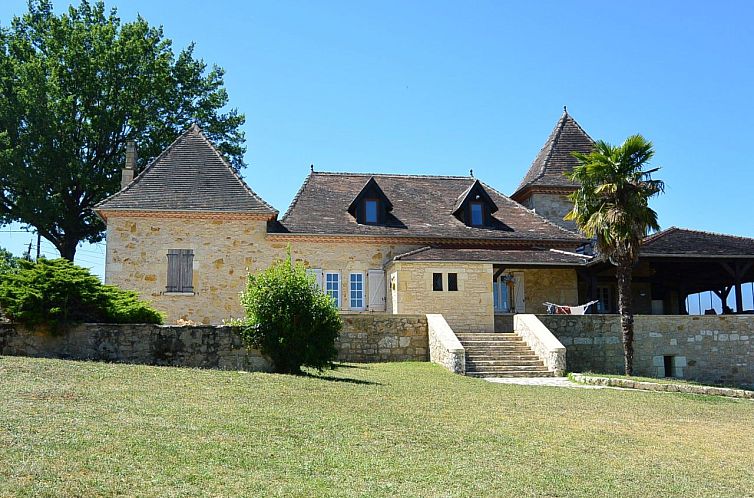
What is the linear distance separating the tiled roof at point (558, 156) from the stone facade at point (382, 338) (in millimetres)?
11972

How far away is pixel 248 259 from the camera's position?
2491 centimetres

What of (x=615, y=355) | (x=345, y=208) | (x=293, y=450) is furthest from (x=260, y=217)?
(x=293, y=450)

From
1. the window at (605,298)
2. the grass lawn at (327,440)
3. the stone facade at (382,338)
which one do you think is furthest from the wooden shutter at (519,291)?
the grass lawn at (327,440)

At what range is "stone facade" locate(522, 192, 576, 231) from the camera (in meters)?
30.8

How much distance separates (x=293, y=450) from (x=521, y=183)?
2573 centimetres

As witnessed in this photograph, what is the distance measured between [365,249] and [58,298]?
12.6m

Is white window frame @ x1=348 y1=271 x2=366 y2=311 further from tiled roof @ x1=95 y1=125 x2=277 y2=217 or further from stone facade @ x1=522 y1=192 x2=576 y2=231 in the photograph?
stone facade @ x1=522 y1=192 x2=576 y2=231

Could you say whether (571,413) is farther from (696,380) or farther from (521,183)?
(521,183)

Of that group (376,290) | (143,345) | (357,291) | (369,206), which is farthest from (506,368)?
(369,206)

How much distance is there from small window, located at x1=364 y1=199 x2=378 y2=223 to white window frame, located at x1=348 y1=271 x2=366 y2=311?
2184mm

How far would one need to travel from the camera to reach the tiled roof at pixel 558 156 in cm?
3103

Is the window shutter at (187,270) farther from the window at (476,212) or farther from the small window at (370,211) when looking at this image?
the window at (476,212)

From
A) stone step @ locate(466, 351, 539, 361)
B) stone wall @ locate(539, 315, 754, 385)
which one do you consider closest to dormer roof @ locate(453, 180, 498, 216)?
stone wall @ locate(539, 315, 754, 385)

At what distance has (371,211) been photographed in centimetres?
2703
